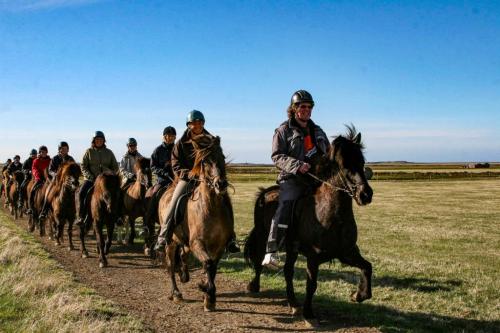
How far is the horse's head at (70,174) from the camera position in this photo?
582 inches

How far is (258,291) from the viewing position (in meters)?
9.37

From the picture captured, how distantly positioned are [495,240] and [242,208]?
17087 mm

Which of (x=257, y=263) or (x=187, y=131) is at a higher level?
(x=187, y=131)

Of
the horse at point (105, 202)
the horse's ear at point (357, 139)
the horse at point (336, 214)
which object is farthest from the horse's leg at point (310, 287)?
the horse at point (105, 202)

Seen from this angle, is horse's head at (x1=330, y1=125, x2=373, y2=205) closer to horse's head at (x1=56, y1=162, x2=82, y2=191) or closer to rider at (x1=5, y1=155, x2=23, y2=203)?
horse's head at (x1=56, y1=162, x2=82, y2=191)

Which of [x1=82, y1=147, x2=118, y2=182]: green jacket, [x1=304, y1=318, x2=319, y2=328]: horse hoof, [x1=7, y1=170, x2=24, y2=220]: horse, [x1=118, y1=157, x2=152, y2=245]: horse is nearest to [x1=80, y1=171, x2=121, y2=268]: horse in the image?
[x1=82, y1=147, x2=118, y2=182]: green jacket

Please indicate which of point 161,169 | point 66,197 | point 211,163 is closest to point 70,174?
point 66,197

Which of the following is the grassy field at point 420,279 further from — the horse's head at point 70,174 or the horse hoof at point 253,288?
the horse's head at point 70,174

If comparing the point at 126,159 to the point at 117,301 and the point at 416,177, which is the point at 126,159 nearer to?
the point at 117,301

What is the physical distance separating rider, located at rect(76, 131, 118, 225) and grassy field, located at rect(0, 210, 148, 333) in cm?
289

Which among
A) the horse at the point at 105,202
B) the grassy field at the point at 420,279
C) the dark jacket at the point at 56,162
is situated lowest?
the grassy field at the point at 420,279

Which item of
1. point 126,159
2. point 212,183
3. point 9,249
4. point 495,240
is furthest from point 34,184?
point 495,240

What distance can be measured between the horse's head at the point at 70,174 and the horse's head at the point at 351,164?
10.5 m

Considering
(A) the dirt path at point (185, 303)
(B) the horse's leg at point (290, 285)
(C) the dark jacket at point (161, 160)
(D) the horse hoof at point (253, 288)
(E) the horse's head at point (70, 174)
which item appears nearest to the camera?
(A) the dirt path at point (185, 303)
